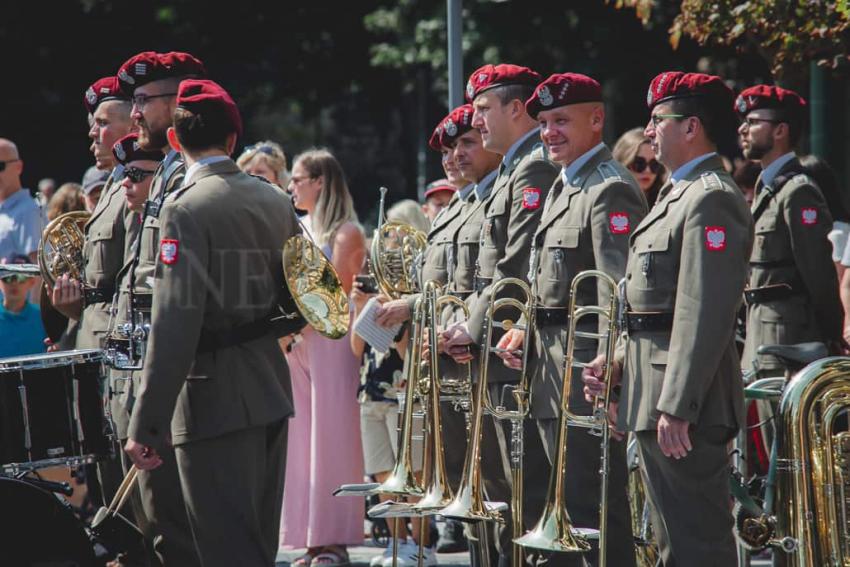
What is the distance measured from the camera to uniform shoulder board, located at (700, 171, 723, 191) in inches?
220

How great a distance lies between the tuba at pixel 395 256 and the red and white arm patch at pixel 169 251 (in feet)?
7.18

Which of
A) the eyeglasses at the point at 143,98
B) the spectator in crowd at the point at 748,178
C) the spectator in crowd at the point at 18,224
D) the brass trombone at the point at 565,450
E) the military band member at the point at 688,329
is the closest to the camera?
the military band member at the point at 688,329

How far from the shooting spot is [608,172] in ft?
20.8

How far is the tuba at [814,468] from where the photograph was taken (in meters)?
6.20

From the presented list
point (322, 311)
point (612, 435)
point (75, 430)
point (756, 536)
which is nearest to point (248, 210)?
point (322, 311)

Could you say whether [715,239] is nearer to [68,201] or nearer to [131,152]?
[131,152]

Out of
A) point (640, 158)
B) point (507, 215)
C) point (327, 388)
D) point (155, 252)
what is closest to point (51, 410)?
point (155, 252)

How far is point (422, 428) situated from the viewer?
693 centimetres

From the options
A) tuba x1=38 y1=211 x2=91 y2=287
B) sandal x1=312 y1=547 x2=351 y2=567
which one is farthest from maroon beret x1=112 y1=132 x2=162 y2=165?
sandal x1=312 y1=547 x2=351 y2=567

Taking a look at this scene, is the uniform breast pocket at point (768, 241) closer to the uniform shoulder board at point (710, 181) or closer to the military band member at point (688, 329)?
the military band member at point (688, 329)

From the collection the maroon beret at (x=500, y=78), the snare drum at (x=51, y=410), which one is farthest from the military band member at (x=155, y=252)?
the maroon beret at (x=500, y=78)

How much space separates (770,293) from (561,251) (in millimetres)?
1702

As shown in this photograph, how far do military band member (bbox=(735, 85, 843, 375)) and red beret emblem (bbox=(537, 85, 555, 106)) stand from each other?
65.4 inches

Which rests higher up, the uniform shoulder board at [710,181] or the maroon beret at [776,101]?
the maroon beret at [776,101]
